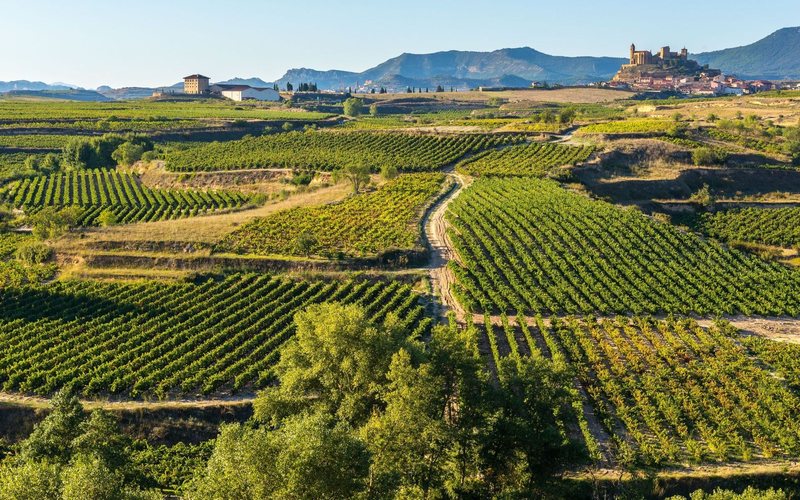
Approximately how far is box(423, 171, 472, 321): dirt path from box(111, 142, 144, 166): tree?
7545cm

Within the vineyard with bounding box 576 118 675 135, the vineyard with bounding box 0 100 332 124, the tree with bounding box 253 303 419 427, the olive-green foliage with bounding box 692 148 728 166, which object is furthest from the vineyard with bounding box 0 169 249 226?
the olive-green foliage with bounding box 692 148 728 166

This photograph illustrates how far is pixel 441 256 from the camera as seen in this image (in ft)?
206

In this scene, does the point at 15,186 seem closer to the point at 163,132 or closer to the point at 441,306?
the point at 163,132

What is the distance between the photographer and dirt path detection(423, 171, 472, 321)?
52.9 meters

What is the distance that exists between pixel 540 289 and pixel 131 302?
37813mm

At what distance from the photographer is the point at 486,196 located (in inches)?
3110

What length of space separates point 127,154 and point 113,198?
1227 inches

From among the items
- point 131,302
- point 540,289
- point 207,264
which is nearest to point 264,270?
point 207,264

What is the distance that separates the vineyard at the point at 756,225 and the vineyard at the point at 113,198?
224ft

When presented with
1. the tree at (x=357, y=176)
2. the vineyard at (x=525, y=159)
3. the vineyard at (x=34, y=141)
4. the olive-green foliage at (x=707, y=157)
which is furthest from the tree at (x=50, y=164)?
the olive-green foliage at (x=707, y=157)

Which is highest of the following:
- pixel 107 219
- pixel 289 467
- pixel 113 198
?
pixel 113 198

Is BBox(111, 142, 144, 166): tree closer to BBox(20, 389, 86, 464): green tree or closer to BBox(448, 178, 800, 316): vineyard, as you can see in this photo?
BBox(448, 178, 800, 316): vineyard

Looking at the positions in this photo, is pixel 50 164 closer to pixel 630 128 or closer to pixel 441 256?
pixel 441 256

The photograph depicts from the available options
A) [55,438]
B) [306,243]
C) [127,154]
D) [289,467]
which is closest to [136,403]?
[55,438]
